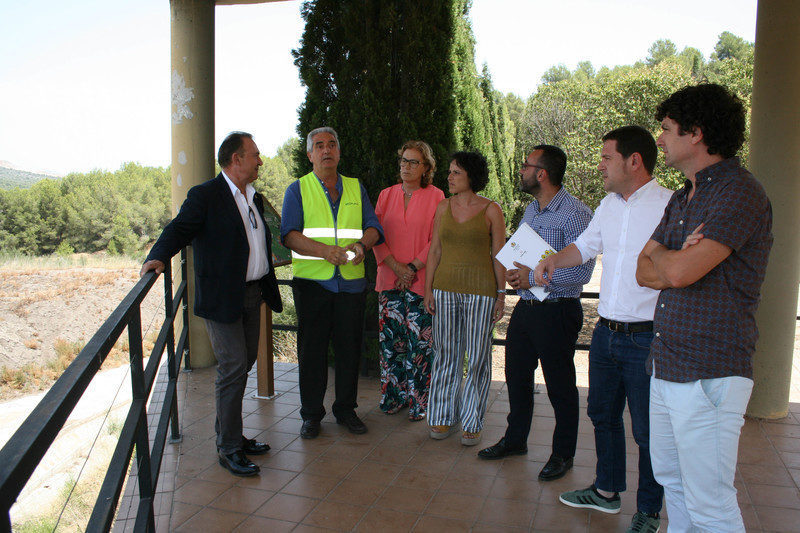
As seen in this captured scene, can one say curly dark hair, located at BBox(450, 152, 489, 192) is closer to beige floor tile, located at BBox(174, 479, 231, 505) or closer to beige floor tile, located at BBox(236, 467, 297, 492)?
beige floor tile, located at BBox(236, 467, 297, 492)

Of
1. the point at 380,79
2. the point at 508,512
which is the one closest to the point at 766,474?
the point at 508,512

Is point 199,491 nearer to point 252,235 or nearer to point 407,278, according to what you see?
point 252,235

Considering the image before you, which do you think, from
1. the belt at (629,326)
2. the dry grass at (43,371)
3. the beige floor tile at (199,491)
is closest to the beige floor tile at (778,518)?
the belt at (629,326)

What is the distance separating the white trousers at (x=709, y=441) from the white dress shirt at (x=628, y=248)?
0.57 metres

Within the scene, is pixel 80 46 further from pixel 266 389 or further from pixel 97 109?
pixel 266 389

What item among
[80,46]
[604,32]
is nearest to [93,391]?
[80,46]

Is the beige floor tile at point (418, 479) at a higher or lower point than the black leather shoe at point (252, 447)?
lower

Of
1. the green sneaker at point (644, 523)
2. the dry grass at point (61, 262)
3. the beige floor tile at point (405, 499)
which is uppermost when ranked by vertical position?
the green sneaker at point (644, 523)

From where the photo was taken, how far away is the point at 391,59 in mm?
5223

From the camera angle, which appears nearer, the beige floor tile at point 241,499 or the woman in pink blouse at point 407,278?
the beige floor tile at point 241,499

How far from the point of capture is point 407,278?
414 cm

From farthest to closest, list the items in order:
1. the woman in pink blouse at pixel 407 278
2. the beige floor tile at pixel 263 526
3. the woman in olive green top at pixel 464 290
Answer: the woman in pink blouse at pixel 407 278 < the woman in olive green top at pixel 464 290 < the beige floor tile at pixel 263 526

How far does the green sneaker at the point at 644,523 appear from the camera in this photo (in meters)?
2.71

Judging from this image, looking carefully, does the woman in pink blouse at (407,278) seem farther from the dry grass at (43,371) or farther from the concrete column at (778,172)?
the dry grass at (43,371)
